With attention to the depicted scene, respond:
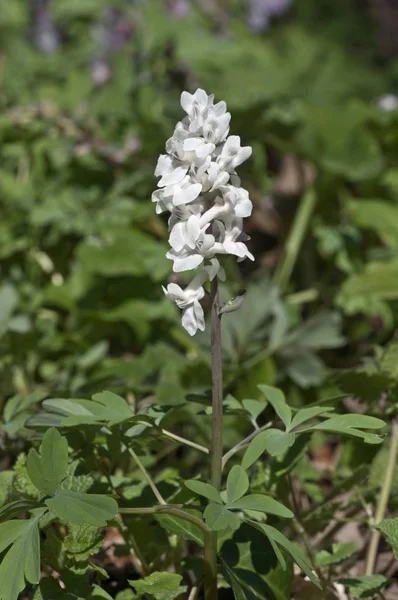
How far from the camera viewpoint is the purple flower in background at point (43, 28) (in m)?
4.35

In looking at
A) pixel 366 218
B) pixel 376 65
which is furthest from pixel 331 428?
pixel 376 65

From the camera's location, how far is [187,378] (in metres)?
2.04

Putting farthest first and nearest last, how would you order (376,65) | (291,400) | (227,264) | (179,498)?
(376,65)
(227,264)
(291,400)
(179,498)

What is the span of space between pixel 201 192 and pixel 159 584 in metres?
0.59

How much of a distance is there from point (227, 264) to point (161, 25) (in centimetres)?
118

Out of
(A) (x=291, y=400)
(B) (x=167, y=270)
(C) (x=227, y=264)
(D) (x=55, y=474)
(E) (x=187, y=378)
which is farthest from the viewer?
(C) (x=227, y=264)

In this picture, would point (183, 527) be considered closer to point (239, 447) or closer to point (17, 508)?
point (239, 447)

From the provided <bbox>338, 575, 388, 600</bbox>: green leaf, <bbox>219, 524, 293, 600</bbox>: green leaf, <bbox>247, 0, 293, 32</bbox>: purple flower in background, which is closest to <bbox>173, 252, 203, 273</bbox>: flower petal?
<bbox>219, 524, 293, 600</bbox>: green leaf

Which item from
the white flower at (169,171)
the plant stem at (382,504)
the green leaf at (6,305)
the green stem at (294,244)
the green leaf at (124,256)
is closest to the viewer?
the white flower at (169,171)

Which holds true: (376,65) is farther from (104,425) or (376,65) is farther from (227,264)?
(104,425)

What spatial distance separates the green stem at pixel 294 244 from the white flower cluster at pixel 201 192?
1.52m

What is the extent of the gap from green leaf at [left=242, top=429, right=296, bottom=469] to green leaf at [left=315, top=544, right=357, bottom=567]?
29 centimetres

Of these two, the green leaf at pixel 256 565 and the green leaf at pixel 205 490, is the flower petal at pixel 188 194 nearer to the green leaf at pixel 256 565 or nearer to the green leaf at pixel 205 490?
the green leaf at pixel 205 490

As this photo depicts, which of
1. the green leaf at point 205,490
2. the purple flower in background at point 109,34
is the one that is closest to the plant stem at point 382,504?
the green leaf at point 205,490
